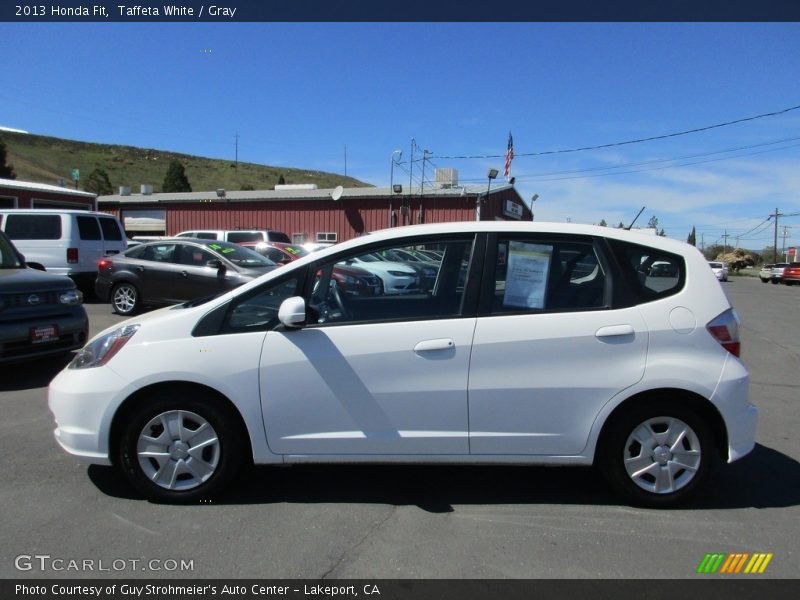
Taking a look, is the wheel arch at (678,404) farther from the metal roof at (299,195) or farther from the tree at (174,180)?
the tree at (174,180)

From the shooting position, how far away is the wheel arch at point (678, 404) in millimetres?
3406

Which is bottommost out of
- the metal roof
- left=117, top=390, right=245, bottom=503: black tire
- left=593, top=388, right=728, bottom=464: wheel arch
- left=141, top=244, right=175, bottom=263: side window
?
left=117, top=390, right=245, bottom=503: black tire

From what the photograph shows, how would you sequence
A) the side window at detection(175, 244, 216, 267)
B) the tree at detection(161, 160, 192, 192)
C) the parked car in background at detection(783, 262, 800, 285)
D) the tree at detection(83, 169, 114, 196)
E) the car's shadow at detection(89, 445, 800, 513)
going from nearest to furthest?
the car's shadow at detection(89, 445, 800, 513) < the side window at detection(175, 244, 216, 267) < the parked car in background at detection(783, 262, 800, 285) < the tree at detection(83, 169, 114, 196) < the tree at detection(161, 160, 192, 192)

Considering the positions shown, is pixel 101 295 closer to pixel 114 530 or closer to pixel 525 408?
pixel 114 530

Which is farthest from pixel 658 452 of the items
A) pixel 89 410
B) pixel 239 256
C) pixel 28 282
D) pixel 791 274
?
pixel 791 274

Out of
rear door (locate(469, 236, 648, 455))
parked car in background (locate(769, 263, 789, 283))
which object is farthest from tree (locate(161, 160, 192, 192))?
rear door (locate(469, 236, 648, 455))

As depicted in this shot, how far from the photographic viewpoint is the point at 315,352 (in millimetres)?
3357

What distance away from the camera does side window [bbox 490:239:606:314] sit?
11.4 feet

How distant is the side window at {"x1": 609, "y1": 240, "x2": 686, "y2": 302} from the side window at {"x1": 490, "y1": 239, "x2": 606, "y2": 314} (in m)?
0.16

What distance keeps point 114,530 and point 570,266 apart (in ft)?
10.1

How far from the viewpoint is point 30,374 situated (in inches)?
265

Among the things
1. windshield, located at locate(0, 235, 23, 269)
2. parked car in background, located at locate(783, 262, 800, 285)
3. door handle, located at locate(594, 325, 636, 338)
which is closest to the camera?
door handle, located at locate(594, 325, 636, 338)

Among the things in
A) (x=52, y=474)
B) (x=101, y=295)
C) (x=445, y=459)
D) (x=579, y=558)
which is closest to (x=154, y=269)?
(x=101, y=295)

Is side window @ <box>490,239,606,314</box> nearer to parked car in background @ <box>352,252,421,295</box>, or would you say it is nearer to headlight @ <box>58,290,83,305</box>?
parked car in background @ <box>352,252,421,295</box>
